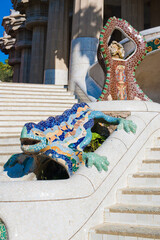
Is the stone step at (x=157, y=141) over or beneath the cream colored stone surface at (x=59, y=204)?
over

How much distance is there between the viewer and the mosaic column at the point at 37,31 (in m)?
24.6

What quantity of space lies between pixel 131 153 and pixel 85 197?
1452 mm

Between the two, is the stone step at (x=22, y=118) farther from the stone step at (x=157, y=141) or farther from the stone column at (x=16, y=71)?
the stone column at (x=16, y=71)

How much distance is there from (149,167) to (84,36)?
422 inches

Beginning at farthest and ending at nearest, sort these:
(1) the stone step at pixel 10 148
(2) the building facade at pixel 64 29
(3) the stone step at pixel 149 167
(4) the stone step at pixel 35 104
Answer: (2) the building facade at pixel 64 29 < (4) the stone step at pixel 35 104 < (1) the stone step at pixel 10 148 < (3) the stone step at pixel 149 167

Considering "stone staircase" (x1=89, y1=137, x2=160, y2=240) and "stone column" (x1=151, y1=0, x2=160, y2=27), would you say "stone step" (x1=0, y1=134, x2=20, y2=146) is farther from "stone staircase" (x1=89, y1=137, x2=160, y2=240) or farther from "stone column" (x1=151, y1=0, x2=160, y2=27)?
"stone column" (x1=151, y1=0, x2=160, y2=27)

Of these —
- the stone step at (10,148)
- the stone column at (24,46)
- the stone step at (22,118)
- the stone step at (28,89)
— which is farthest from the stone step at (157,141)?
the stone column at (24,46)

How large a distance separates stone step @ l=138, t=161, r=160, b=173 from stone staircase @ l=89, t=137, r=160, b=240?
0.11ft

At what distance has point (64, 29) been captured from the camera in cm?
2127

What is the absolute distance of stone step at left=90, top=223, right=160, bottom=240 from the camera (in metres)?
3.25

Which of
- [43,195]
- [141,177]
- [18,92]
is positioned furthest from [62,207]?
[18,92]

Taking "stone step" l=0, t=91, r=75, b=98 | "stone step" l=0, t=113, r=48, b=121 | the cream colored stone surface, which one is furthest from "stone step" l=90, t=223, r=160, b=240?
"stone step" l=0, t=91, r=75, b=98

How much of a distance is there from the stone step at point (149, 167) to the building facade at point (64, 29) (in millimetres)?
7663

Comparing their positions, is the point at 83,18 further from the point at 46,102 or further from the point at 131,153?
the point at 131,153
